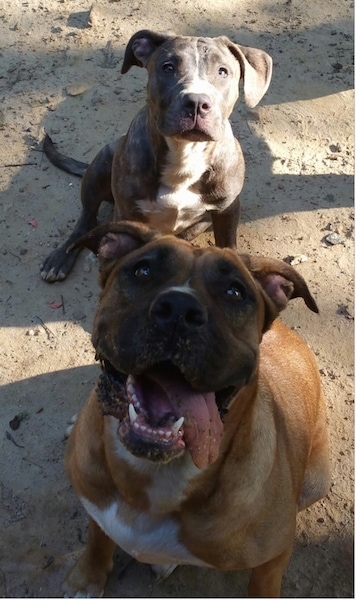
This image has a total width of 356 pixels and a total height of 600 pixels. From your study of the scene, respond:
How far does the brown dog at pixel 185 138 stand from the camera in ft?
12.3

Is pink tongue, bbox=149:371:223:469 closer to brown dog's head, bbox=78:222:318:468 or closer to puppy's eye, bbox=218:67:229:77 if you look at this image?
brown dog's head, bbox=78:222:318:468

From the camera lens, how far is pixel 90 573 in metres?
3.21

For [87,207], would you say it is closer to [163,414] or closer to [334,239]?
[334,239]

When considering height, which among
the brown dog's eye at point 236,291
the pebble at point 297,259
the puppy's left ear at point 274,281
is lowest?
the pebble at point 297,259

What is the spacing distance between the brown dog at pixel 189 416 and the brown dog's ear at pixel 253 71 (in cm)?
180

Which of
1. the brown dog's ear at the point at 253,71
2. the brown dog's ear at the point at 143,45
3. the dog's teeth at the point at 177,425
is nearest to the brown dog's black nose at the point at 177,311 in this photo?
the dog's teeth at the point at 177,425

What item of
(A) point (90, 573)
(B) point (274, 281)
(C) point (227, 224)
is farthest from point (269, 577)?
(C) point (227, 224)

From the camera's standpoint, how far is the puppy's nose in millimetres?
3660

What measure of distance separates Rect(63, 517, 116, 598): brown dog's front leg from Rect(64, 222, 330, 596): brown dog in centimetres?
19

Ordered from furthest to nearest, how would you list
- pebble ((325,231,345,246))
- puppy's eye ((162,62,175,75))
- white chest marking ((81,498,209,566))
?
1. pebble ((325,231,345,246))
2. puppy's eye ((162,62,175,75))
3. white chest marking ((81,498,209,566))

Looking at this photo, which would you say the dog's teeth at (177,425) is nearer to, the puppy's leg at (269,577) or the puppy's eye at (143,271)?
the puppy's eye at (143,271)

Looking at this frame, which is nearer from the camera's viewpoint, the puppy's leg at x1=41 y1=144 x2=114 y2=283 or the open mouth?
the open mouth

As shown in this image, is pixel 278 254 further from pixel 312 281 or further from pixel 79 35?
pixel 79 35

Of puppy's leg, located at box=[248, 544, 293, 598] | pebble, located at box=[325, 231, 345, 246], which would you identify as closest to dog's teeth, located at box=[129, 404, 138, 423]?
puppy's leg, located at box=[248, 544, 293, 598]
